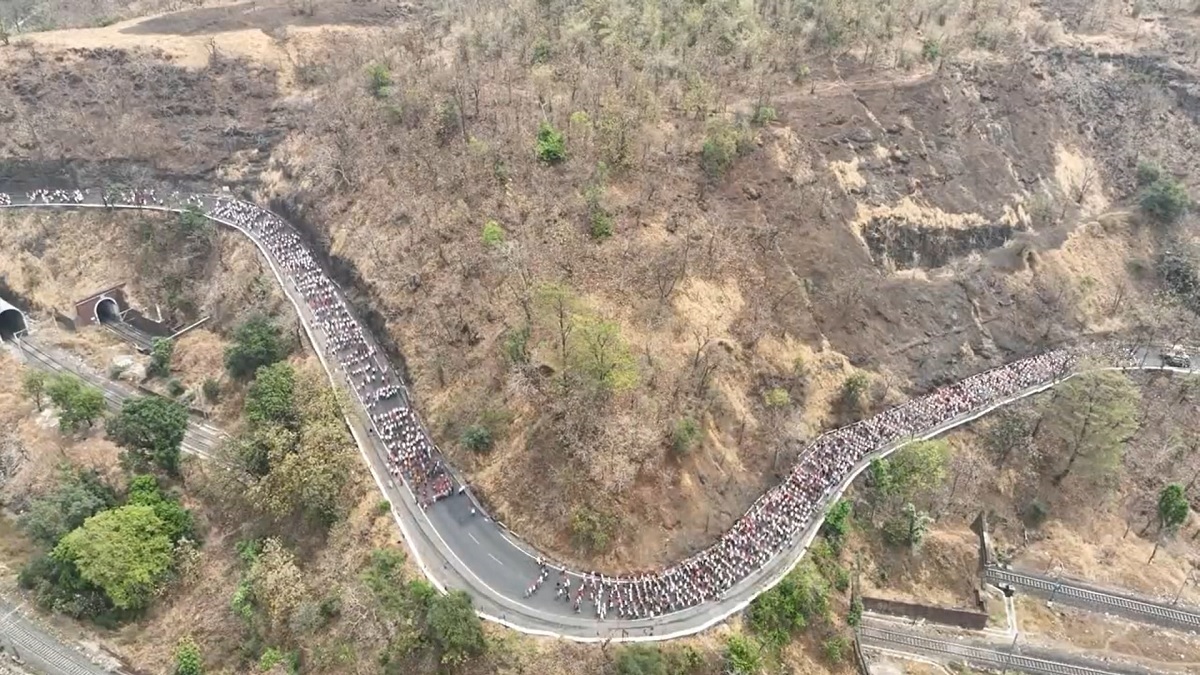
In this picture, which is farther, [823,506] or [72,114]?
[72,114]

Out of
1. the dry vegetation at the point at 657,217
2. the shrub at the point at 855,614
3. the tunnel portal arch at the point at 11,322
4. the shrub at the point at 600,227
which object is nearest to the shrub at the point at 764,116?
the dry vegetation at the point at 657,217

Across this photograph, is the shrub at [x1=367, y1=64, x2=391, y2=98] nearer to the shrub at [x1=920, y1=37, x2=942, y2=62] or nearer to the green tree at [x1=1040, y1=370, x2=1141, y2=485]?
the shrub at [x1=920, y1=37, x2=942, y2=62]

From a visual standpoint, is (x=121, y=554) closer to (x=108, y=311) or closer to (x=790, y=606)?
(x=108, y=311)

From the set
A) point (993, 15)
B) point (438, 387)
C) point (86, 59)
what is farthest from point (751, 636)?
point (86, 59)

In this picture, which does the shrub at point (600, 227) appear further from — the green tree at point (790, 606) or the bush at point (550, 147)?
the green tree at point (790, 606)

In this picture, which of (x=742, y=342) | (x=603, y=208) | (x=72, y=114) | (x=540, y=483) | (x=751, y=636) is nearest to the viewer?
(x=751, y=636)

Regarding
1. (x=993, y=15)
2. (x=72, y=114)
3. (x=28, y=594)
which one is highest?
(x=72, y=114)

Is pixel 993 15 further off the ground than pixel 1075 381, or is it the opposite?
pixel 993 15

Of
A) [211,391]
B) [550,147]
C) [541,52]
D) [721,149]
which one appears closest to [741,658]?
[721,149]

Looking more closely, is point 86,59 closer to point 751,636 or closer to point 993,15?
point 751,636
